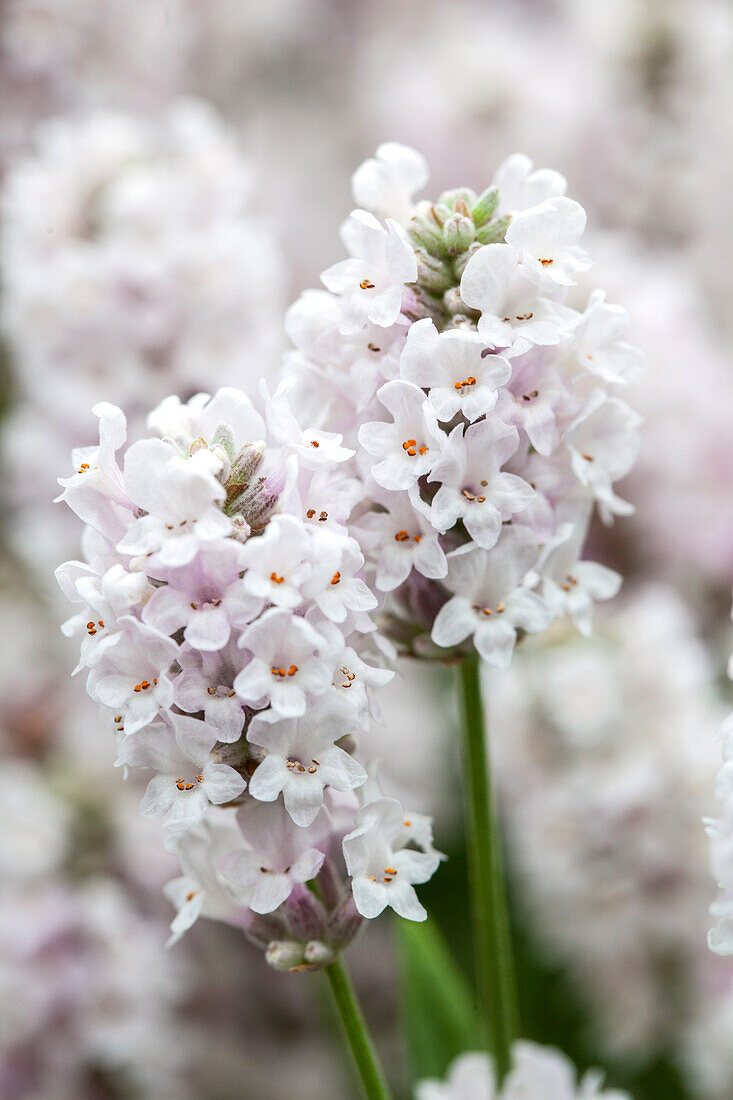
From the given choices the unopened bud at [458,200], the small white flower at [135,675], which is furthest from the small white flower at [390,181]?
the small white flower at [135,675]

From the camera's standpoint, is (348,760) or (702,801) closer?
(348,760)

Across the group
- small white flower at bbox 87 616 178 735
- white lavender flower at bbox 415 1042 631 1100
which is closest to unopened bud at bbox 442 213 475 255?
small white flower at bbox 87 616 178 735

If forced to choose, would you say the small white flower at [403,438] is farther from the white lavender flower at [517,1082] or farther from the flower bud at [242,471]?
the white lavender flower at [517,1082]

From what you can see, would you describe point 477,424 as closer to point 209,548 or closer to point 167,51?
point 209,548

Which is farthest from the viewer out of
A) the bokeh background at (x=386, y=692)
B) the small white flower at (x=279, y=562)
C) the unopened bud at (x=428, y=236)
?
the bokeh background at (x=386, y=692)

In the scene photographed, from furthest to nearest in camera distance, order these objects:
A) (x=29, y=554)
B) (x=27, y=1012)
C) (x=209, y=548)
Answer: (x=29, y=554) < (x=27, y=1012) < (x=209, y=548)

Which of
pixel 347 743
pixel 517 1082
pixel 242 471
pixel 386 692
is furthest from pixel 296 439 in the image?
pixel 386 692

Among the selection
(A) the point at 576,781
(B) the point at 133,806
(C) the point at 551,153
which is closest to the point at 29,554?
(B) the point at 133,806
